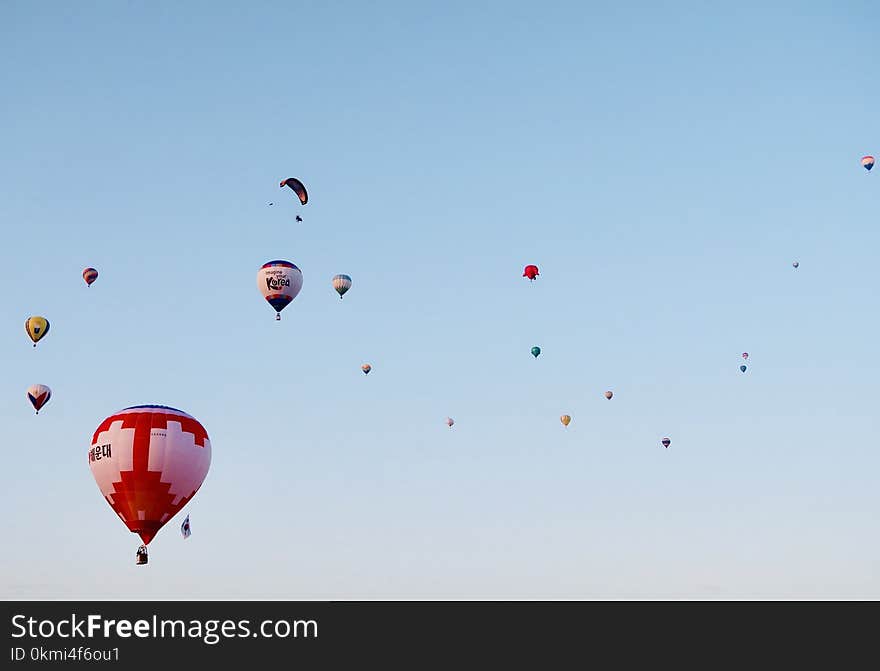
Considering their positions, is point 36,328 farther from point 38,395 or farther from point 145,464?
point 145,464

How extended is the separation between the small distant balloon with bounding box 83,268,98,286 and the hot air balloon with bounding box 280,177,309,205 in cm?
902

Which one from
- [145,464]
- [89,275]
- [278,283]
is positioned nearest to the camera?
[145,464]

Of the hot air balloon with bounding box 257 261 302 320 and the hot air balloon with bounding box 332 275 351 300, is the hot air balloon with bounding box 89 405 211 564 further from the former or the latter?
the hot air balloon with bounding box 332 275 351 300

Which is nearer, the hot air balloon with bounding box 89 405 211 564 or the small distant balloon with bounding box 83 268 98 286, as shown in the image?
the hot air balloon with bounding box 89 405 211 564

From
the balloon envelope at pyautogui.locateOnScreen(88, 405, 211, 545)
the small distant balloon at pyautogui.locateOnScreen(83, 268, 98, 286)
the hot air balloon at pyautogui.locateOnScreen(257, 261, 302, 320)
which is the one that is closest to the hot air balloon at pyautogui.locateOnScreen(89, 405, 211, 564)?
the balloon envelope at pyautogui.locateOnScreen(88, 405, 211, 545)

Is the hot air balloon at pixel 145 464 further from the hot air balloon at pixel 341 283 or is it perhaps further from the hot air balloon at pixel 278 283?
the hot air balloon at pixel 341 283

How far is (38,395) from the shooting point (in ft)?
163

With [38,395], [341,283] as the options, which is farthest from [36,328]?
[341,283]

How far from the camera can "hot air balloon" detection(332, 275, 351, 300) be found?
183 ft

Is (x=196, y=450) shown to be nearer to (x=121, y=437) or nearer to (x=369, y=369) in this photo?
(x=121, y=437)

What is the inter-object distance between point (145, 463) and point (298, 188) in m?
20.1

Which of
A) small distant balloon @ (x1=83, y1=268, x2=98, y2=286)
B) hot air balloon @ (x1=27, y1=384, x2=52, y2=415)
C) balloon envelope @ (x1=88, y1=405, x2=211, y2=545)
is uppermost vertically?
small distant balloon @ (x1=83, y1=268, x2=98, y2=286)
